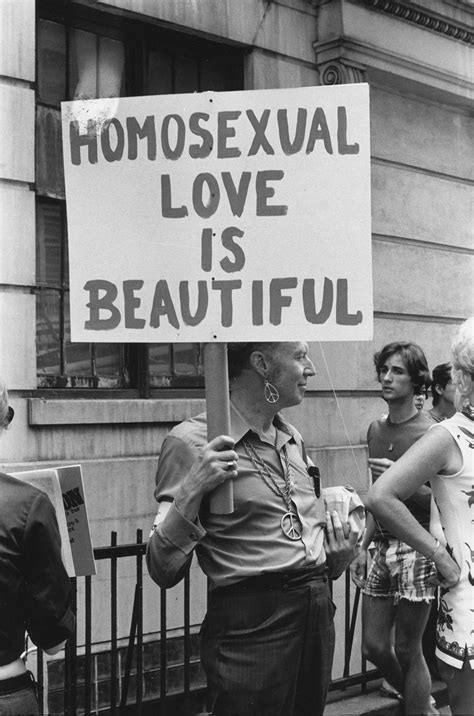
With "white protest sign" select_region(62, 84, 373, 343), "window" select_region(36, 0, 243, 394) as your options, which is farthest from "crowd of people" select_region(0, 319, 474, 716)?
"window" select_region(36, 0, 243, 394)

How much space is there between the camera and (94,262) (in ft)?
11.5

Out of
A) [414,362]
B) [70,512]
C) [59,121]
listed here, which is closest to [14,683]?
[70,512]

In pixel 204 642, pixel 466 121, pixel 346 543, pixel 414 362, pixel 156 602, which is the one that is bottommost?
pixel 156 602

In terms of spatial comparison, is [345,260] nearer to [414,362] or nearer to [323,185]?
[323,185]

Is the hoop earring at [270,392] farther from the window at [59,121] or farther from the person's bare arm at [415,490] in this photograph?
the window at [59,121]

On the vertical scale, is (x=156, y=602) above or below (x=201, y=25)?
below

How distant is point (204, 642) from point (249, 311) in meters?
1.15

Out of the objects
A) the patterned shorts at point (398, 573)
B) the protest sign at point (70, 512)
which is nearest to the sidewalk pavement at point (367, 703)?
the patterned shorts at point (398, 573)

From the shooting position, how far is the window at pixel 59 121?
22.4 feet

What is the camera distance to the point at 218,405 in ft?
11.2

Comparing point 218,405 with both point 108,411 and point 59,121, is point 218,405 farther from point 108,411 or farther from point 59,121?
point 59,121

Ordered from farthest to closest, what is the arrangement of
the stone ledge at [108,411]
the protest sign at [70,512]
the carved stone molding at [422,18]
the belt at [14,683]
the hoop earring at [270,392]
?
the carved stone molding at [422,18]
the stone ledge at [108,411]
the protest sign at [70,512]
the hoop earring at [270,392]
the belt at [14,683]

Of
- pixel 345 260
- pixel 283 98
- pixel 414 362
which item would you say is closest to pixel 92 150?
pixel 283 98

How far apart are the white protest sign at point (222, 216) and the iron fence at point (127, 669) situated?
1.96 m
